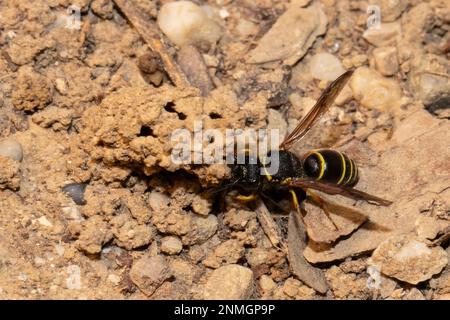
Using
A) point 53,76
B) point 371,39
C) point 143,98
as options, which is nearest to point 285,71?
point 371,39

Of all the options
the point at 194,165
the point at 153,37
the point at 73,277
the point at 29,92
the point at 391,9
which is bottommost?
the point at 73,277

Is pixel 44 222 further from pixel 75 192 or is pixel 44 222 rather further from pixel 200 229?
pixel 200 229

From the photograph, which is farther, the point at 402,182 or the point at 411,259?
the point at 402,182

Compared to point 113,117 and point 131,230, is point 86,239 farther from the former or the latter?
point 113,117

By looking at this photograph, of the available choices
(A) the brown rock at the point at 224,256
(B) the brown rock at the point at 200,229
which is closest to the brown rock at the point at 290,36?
(B) the brown rock at the point at 200,229

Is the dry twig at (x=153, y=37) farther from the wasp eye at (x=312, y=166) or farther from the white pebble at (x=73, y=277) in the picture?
the white pebble at (x=73, y=277)

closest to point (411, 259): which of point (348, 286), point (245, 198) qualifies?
point (348, 286)

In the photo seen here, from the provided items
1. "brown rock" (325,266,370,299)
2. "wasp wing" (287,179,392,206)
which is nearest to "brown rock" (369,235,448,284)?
"brown rock" (325,266,370,299)
